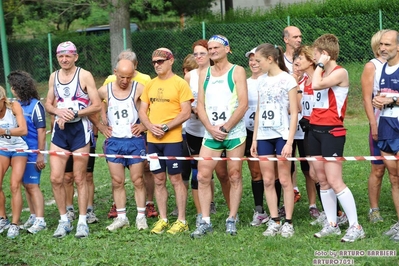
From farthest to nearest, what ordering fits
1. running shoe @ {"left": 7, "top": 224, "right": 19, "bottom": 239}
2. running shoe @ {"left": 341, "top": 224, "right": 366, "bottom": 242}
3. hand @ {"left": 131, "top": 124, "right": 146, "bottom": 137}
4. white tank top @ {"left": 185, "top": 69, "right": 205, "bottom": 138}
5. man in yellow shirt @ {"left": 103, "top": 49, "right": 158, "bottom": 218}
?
man in yellow shirt @ {"left": 103, "top": 49, "right": 158, "bottom": 218}
white tank top @ {"left": 185, "top": 69, "right": 205, "bottom": 138}
hand @ {"left": 131, "top": 124, "right": 146, "bottom": 137}
running shoe @ {"left": 7, "top": 224, "right": 19, "bottom": 239}
running shoe @ {"left": 341, "top": 224, "right": 366, "bottom": 242}

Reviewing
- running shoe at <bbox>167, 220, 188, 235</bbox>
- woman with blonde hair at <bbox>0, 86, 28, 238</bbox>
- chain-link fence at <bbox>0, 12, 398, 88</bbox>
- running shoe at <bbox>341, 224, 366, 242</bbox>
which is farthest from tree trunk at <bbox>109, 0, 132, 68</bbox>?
running shoe at <bbox>341, 224, 366, 242</bbox>

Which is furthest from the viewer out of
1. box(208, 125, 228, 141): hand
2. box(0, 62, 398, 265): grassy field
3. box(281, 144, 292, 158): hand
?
box(208, 125, 228, 141): hand

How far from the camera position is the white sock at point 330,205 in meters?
7.33

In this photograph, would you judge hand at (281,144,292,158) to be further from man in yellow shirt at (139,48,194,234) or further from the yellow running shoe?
the yellow running shoe

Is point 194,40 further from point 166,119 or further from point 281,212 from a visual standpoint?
point 166,119

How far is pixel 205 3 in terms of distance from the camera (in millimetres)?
25609

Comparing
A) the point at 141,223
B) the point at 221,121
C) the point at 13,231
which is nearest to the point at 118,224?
the point at 141,223

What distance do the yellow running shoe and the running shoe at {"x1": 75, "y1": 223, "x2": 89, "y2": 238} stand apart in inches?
31.4

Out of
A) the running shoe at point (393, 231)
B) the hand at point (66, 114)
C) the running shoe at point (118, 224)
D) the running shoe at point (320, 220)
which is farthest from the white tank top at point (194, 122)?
the running shoe at point (393, 231)

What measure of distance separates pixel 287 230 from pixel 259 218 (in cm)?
90

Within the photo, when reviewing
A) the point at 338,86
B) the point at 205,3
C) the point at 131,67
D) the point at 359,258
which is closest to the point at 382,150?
the point at 338,86

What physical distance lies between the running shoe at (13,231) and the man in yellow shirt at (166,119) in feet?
5.58

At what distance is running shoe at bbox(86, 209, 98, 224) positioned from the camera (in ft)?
29.0

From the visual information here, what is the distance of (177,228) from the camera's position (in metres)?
7.83
